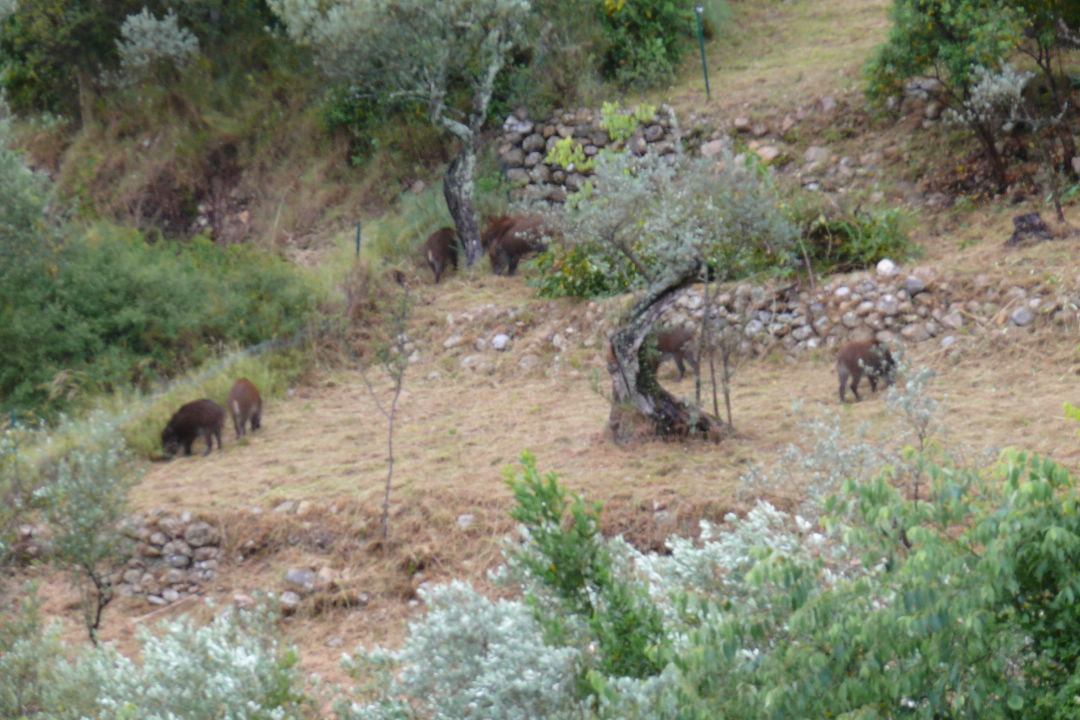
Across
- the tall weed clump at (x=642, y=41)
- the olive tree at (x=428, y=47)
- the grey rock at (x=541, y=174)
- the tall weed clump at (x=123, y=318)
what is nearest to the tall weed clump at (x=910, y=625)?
the tall weed clump at (x=123, y=318)

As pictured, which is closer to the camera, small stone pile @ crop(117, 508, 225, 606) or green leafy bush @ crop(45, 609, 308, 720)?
green leafy bush @ crop(45, 609, 308, 720)

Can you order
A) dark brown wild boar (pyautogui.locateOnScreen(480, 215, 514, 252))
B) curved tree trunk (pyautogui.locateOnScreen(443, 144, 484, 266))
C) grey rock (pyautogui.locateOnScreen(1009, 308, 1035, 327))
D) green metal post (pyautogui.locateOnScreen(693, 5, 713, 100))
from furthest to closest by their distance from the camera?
green metal post (pyautogui.locateOnScreen(693, 5, 713, 100)) < curved tree trunk (pyautogui.locateOnScreen(443, 144, 484, 266)) < dark brown wild boar (pyautogui.locateOnScreen(480, 215, 514, 252)) < grey rock (pyautogui.locateOnScreen(1009, 308, 1035, 327))

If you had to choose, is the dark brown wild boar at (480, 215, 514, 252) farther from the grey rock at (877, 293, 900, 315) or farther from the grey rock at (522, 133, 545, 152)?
the grey rock at (877, 293, 900, 315)

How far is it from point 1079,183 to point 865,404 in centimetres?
486

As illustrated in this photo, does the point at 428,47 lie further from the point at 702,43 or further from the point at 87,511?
the point at 87,511

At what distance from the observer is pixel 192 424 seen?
12.0 m

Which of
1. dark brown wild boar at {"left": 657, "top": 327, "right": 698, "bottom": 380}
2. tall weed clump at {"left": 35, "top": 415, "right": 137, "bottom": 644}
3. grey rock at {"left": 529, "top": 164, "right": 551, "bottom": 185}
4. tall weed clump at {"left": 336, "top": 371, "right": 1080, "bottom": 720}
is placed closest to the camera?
tall weed clump at {"left": 336, "top": 371, "right": 1080, "bottom": 720}

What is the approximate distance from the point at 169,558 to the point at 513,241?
660cm

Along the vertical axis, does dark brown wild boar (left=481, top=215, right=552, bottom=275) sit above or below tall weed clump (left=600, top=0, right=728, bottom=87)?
below

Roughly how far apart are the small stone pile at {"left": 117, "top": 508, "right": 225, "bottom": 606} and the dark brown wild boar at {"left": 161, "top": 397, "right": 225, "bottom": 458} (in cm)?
170

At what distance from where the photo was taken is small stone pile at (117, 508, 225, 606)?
991cm

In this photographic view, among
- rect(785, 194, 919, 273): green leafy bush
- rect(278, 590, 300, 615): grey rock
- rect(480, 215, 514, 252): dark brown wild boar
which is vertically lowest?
rect(278, 590, 300, 615): grey rock

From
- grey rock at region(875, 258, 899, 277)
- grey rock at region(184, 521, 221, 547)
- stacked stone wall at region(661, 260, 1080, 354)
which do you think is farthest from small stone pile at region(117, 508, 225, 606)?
grey rock at region(875, 258, 899, 277)

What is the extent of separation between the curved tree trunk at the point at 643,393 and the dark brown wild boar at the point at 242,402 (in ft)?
12.7
